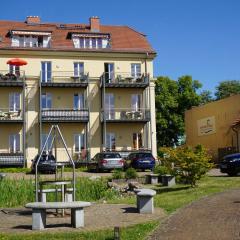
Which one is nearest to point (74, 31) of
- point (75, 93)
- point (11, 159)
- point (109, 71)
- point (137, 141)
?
point (109, 71)

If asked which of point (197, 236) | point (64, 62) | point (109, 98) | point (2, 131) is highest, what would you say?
point (64, 62)

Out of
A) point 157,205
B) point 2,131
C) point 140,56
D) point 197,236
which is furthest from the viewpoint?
point 140,56

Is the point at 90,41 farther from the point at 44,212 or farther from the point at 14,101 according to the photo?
the point at 44,212

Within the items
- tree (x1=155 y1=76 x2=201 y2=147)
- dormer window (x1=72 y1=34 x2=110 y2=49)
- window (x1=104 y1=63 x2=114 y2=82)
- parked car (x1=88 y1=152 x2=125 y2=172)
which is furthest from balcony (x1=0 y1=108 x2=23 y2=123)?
tree (x1=155 y1=76 x2=201 y2=147)

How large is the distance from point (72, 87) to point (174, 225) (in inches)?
1229

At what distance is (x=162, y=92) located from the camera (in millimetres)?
59531

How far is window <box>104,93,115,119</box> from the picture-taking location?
1620 inches

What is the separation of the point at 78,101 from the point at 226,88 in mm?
40257

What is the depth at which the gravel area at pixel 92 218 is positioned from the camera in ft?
36.1

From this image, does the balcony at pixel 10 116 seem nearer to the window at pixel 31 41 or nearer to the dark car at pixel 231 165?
the window at pixel 31 41

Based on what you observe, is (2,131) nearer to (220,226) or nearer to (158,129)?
(158,129)

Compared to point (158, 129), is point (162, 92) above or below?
above

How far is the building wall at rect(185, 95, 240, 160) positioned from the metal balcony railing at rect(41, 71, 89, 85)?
12.9 meters

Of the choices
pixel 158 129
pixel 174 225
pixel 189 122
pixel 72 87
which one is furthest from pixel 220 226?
pixel 158 129
